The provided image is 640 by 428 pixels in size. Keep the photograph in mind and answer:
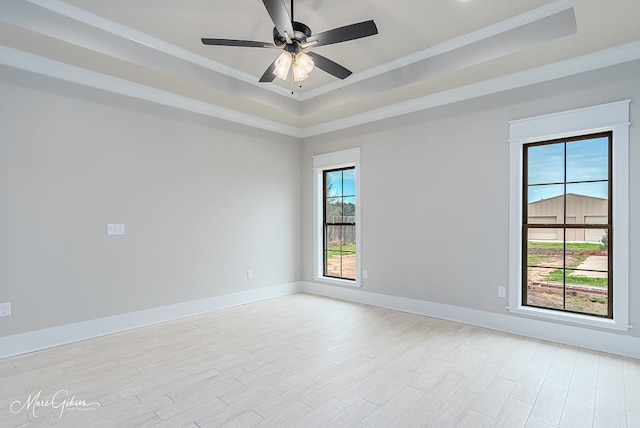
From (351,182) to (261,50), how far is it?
96.9 inches

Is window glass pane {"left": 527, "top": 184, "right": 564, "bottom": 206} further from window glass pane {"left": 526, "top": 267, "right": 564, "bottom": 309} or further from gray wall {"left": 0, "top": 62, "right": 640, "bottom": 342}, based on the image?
window glass pane {"left": 526, "top": 267, "right": 564, "bottom": 309}

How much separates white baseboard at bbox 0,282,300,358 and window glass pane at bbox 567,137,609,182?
431 centimetres

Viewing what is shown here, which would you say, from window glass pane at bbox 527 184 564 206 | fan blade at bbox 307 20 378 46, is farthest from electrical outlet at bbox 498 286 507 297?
fan blade at bbox 307 20 378 46

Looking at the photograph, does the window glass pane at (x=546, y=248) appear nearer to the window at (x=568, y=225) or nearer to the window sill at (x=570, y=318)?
the window at (x=568, y=225)

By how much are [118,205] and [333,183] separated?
3207mm

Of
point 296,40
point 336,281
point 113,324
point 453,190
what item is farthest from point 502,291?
point 113,324

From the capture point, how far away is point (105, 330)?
3658 mm

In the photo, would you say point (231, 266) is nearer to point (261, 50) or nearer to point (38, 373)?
point (38, 373)

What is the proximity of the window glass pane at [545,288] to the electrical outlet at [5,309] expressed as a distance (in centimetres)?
525

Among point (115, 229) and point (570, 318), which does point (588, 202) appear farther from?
point (115, 229)

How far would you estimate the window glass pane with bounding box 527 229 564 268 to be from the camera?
11.7ft

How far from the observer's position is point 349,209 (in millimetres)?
5453

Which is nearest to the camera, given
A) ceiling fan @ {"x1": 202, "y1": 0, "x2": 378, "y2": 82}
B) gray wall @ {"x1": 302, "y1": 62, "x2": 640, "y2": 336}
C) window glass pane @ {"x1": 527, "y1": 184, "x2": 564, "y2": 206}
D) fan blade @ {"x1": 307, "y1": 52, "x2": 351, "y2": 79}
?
ceiling fan @ {"x1": 202, "y1": 0, "x2": 378, "y2": 82}

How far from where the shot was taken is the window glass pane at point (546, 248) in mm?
3554
